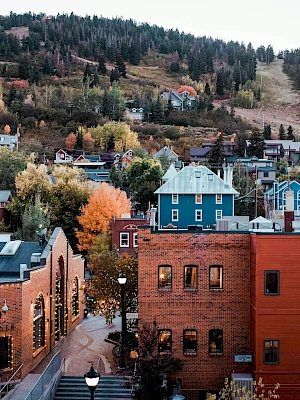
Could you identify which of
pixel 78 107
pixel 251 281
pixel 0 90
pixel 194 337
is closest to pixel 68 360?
pixel 194 337

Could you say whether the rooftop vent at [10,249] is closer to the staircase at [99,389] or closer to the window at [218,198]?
the staircase at [99,389]

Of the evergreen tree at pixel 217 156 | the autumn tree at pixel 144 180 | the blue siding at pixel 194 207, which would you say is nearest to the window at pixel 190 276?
the blue siding at pixel 194 207

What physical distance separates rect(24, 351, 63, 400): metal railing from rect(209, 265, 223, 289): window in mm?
7972

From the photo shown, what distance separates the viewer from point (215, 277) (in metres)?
26.9

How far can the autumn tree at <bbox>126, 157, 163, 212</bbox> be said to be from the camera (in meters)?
74.5

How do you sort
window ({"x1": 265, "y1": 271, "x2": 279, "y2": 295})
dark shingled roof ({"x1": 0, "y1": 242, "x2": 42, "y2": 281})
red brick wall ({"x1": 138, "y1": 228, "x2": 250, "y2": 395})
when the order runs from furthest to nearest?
dark shingled roof ({"x1": 0, "y1": 242, "x2": 42, "y2": 281}) → red brick wall ({"x1": 138, "y1": 228, "x2": 250, "y2": 395}) → window ({"x1": 265, "y1": 271, "x2": 279, "y2": 295})

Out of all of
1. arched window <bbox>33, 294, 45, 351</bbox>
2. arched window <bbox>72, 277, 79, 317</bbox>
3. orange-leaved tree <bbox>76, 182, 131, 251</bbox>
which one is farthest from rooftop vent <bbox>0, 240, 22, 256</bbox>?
orange-leaved tree <bbox>76, 182, 131, 251</bbox>

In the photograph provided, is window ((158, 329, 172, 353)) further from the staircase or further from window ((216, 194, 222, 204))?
window ((216, 194, 222, 204))

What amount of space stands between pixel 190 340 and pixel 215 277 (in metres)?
3.21

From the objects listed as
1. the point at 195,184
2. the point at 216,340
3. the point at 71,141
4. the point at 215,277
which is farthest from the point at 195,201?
the point at 71,141

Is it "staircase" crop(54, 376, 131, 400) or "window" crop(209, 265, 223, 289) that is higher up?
"window" crop(209, 265, 223, 289)

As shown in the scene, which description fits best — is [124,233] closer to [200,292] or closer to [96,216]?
[96,216]

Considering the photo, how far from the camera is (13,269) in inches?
1239

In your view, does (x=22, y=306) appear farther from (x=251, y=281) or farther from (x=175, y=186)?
(x=175, y=186)
